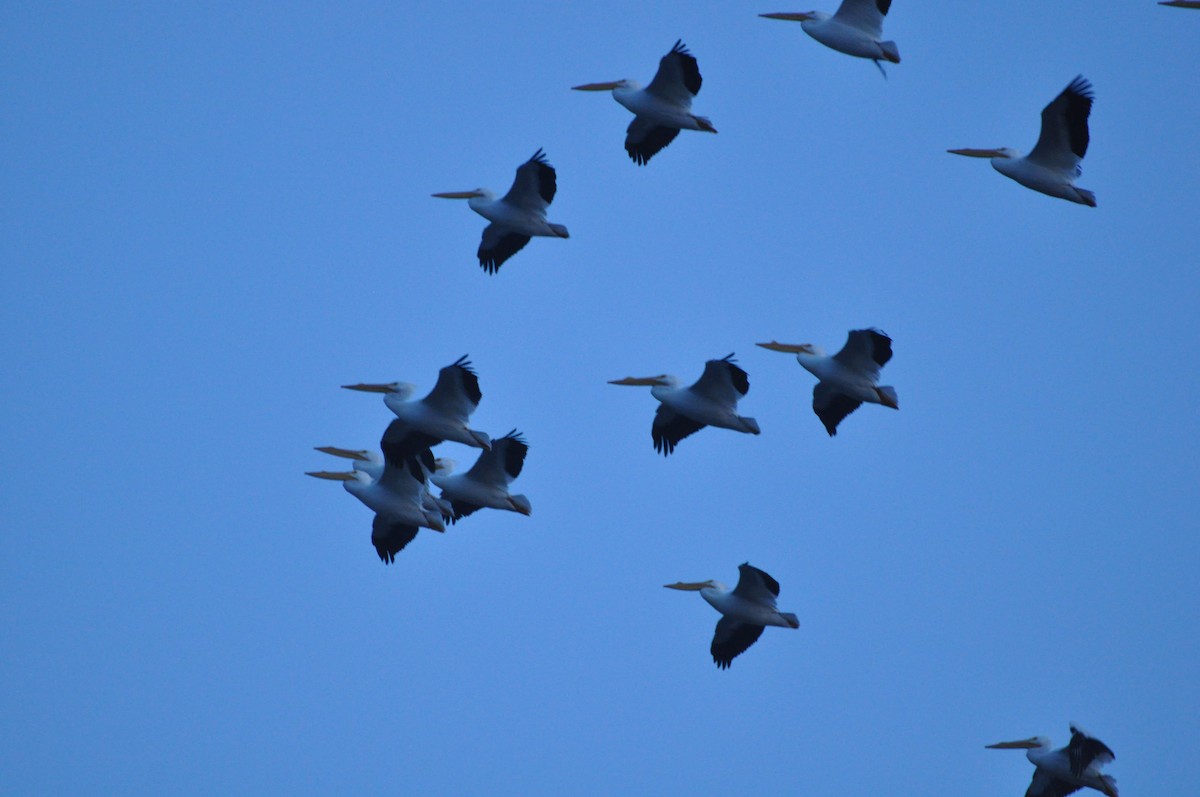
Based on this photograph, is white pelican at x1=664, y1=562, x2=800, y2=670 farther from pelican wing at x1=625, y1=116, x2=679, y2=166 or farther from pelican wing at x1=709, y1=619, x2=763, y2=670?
pelican wing at x1=625, y1=116, x2=679, y2=166

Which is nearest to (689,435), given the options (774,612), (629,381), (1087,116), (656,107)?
(629,381)

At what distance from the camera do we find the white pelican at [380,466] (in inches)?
629

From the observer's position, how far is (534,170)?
53.6 feet

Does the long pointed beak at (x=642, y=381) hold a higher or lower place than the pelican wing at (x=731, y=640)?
higher

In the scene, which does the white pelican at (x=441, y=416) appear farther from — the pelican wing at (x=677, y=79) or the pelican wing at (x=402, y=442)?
the pelican wing at (x=677, y=79)

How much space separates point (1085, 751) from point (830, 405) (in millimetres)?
3841

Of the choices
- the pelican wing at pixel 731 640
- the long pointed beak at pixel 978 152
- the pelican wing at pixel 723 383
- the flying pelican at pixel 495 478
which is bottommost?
the pelican wing at pixel 731 640

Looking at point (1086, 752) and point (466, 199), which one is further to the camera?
point (466, 199)

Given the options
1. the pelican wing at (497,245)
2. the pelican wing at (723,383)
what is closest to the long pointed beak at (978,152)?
the pelican wing at (723,383)

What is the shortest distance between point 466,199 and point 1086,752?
25.5 feet

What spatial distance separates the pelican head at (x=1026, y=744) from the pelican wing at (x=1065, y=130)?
4.91 meters

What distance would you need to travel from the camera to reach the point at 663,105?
54.4ft

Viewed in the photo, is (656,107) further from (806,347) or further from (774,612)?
(774,612)

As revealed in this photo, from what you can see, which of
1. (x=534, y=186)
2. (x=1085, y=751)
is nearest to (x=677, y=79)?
(x=534, y=186)
